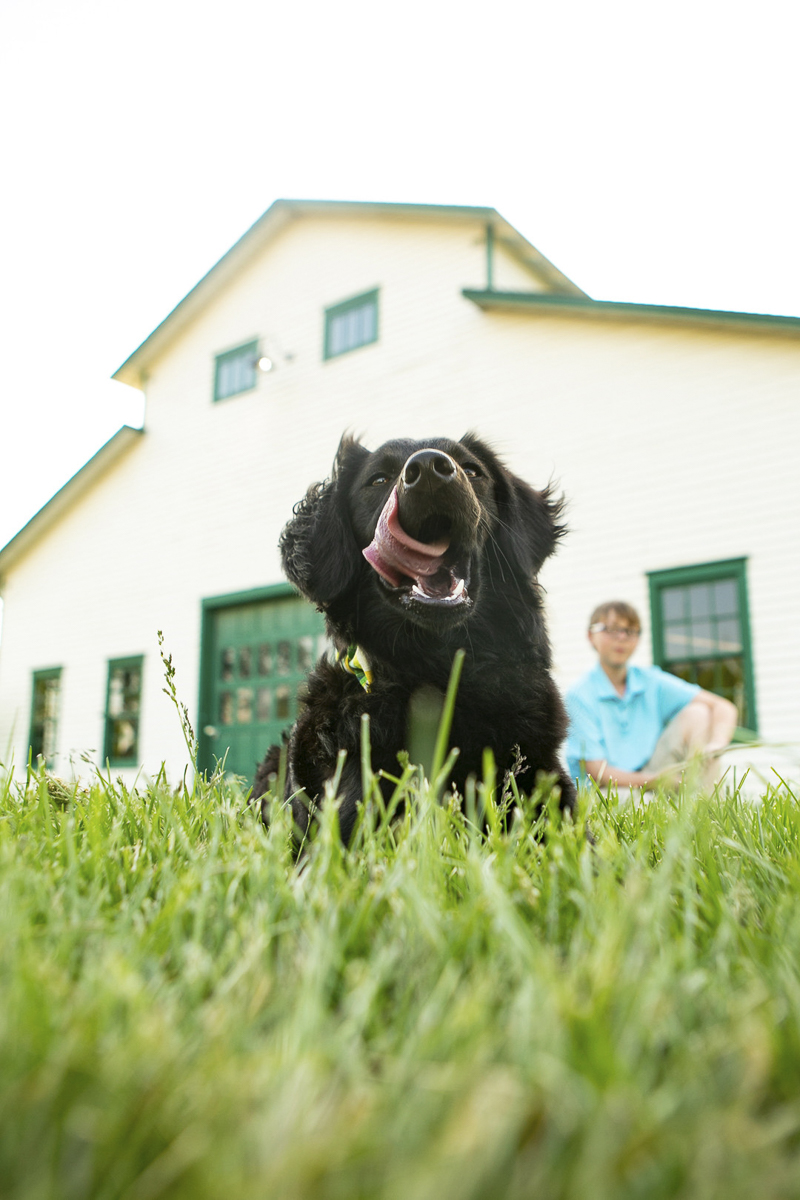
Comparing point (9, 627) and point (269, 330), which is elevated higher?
point (269, 330)

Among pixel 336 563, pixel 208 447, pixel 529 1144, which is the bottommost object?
pixel 529 1144

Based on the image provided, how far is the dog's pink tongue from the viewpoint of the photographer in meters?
2.64

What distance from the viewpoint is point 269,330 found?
1434 cm

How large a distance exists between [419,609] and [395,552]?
228 millimetres

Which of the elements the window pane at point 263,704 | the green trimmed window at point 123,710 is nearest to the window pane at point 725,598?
the window pane at point 263,704

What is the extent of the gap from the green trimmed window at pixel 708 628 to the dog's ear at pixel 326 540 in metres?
6.67

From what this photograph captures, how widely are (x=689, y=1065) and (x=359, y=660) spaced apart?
6.96 feet

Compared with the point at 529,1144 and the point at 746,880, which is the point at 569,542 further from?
the point at 529,1144

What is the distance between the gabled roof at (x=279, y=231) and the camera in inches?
461

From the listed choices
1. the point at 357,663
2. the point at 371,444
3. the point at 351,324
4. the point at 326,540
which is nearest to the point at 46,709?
the point at 371,444

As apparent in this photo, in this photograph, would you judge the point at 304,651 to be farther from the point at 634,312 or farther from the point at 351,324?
the point at 634,312

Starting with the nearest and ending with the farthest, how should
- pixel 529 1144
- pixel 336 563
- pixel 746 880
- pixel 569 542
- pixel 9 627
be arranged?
pixel 529 1144, pixel 746 880, pixel 336 563, pixel 569 542, pixel 9 627

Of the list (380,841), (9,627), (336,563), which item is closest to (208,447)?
(9,627)

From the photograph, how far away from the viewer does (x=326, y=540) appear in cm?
307
